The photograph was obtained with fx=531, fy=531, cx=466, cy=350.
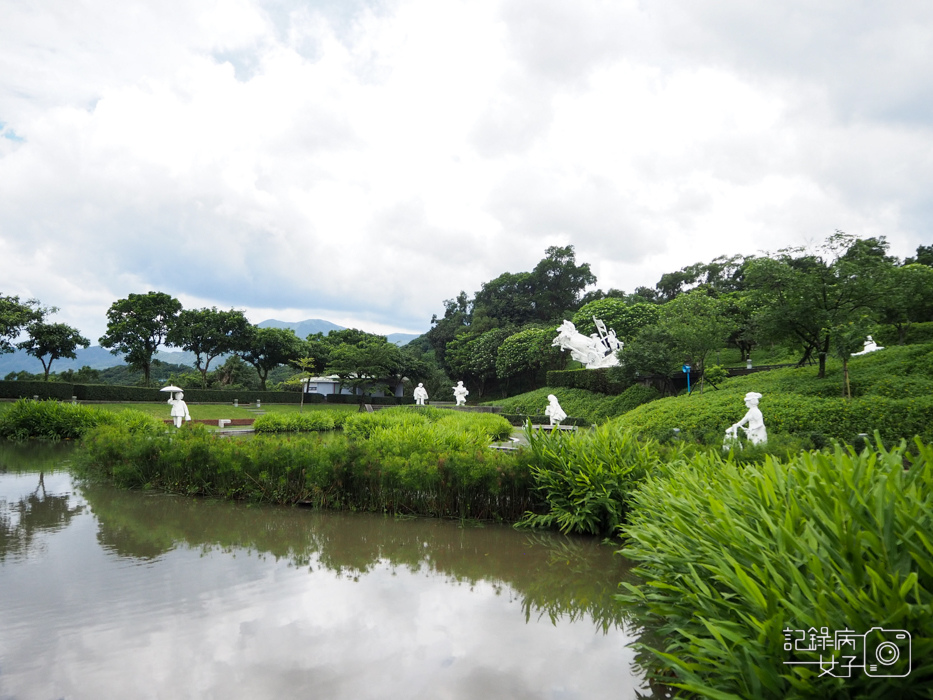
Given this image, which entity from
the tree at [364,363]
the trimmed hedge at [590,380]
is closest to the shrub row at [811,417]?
the trimmed hedge at [590,380]

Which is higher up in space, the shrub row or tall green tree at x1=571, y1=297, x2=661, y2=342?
tall green tree at x1=571, y1=297, x2=661, y2=342

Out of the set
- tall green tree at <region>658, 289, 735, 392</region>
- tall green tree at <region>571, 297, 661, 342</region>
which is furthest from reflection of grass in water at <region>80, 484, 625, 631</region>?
tall green tree at <region>571, 297, 661, 342</region>

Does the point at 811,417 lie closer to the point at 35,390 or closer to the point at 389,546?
the point at 389,546

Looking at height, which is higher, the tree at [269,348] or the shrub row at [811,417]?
the tree at [269,348]

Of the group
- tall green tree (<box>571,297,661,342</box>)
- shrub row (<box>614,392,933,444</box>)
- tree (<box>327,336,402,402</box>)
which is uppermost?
tall green tree (<box>571,297,661,342</box>)

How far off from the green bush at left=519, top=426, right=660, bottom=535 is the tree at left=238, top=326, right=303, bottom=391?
34.4 metres

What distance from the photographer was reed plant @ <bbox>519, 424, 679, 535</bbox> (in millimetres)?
5598

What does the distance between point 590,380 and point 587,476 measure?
2140cm

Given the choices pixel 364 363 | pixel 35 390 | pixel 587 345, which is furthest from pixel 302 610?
pixel 364 363

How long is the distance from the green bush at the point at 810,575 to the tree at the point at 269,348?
3787 centimetres

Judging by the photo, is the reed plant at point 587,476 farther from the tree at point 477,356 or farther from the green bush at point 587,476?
the tree at point 477,356

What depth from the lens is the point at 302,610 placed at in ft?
12.4

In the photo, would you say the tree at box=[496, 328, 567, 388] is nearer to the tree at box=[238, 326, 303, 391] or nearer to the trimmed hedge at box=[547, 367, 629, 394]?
the trimmed hedge at box=[547, 367, 629, 394]

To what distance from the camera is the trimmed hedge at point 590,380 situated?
24.4 meters
